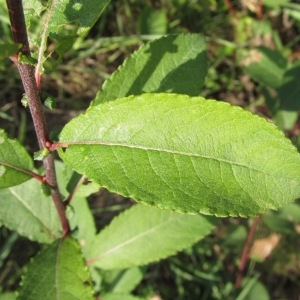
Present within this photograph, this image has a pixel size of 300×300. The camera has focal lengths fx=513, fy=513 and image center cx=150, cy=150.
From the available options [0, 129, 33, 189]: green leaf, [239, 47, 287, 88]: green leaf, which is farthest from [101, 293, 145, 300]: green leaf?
[239, 47, 287, 88]: green leaf

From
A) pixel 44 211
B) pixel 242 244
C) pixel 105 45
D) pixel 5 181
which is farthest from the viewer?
pixel 105 45

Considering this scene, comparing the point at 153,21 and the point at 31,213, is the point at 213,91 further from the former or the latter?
the point at 31,213

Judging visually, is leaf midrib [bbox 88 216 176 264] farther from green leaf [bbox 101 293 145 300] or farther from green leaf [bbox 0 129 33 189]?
green leaf [bbox 0 129 33 189]

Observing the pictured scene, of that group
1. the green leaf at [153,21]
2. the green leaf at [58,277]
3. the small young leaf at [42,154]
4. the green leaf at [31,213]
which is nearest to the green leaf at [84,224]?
the green leaf at [31,213]

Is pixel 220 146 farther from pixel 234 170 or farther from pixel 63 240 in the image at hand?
pixel 63 240

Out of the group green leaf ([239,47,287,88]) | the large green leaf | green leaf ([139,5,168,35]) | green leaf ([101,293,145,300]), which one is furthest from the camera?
green leaf ([139,5,168,35])

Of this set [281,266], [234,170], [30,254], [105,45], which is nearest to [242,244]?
[281,266]

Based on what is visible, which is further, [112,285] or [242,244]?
[242,244]
